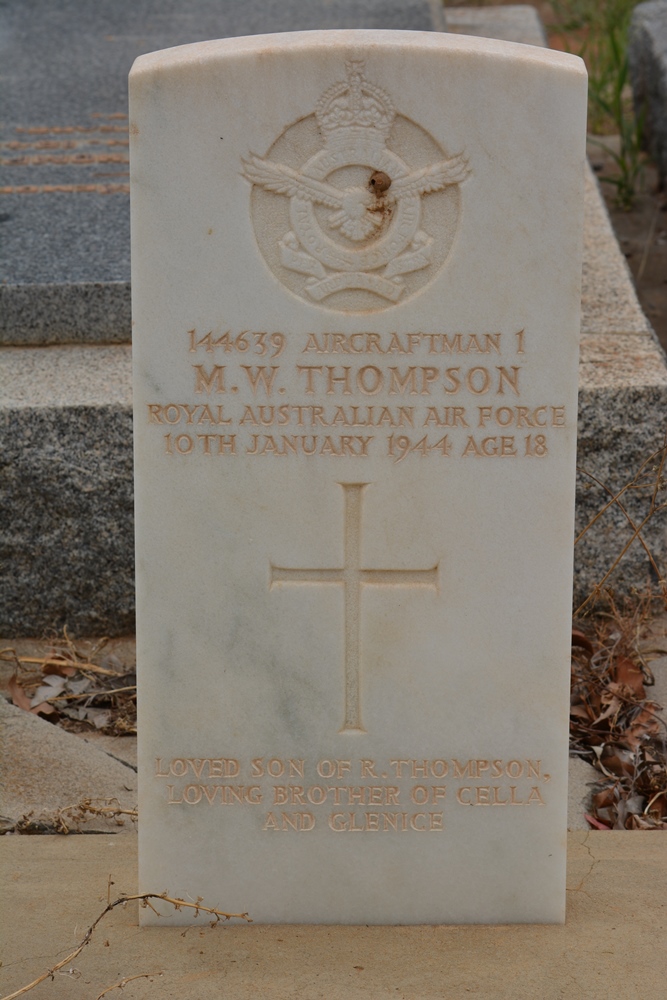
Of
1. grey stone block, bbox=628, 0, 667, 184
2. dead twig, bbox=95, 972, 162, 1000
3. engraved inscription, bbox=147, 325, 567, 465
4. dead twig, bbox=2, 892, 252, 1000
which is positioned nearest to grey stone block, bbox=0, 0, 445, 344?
grey stone block, bbox=628, 0, 667, 184

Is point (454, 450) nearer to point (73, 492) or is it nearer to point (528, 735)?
point (528, 735)

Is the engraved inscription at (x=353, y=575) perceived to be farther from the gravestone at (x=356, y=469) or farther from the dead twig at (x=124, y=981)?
the dead twig at (x=124, y=981)

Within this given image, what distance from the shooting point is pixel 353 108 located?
186cm

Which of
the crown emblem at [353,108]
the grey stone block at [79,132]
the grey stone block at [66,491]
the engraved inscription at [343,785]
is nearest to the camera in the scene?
the crown emblem at [353,108]

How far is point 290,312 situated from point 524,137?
47cm

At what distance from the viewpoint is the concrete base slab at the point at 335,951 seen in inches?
74.8

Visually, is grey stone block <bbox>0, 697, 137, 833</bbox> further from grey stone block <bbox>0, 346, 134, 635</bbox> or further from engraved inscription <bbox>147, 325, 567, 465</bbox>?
engraved inscription <bbox>147, 325, 567, 465</bbox>

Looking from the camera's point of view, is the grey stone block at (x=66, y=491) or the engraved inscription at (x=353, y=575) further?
the grey stone block at (x=66, y=491)

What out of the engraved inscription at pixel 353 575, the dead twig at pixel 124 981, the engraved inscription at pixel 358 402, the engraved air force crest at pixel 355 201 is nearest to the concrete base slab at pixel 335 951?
the dead twig at pixel 124 981

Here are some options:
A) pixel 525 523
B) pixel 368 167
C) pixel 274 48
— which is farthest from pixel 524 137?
pixel 525 523

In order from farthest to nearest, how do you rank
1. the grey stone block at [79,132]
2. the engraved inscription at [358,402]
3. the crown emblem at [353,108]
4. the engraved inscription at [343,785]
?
the grey stone block at [79,132], the engraved inscription at [343,785], the engraved inscription at [358,402], the crown emblem at [353,108]

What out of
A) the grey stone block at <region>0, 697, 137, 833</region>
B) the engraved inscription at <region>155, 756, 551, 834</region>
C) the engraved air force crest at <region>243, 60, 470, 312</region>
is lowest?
the grey stone block at <region>0, 697, 137, 833</region>

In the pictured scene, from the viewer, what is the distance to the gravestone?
6.14 ft

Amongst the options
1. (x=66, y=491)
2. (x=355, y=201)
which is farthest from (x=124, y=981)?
(x=66, y=491)
